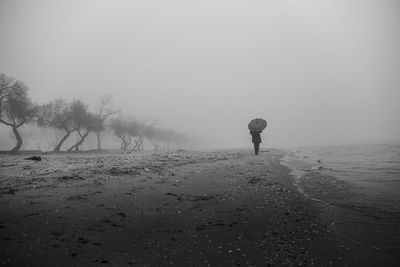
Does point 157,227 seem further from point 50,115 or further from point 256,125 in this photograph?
point 50,115

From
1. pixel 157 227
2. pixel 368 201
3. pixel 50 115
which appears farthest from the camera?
pixel 50 115

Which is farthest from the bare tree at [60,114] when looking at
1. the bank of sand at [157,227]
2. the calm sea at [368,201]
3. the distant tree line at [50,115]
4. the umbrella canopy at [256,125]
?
the calm sea at [368,201]

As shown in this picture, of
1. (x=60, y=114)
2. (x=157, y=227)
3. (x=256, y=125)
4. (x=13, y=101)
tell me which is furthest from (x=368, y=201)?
(x=60, y=114)

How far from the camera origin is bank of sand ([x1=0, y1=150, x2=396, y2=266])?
5.27 m

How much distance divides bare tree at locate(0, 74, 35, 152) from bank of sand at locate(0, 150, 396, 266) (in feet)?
146

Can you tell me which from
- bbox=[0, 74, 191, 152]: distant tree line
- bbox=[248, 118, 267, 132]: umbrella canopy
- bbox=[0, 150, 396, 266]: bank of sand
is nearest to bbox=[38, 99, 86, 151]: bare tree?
bbox=[0, 74, 191, 152]: distant tree line

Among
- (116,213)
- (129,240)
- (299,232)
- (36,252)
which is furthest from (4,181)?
(299,232)

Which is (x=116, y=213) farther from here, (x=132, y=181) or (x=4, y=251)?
(x=132, y=181)

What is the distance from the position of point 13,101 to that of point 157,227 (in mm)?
52311

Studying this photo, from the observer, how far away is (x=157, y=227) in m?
6.72

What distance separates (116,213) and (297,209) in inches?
245

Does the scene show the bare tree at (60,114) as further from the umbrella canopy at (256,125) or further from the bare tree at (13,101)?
the umbrella canopy at (256,125)

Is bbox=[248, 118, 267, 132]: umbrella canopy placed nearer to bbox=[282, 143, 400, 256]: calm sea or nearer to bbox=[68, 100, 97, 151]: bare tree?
bbox=[282, 143, 400, 256]: calm sea

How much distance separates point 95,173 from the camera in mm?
12852
